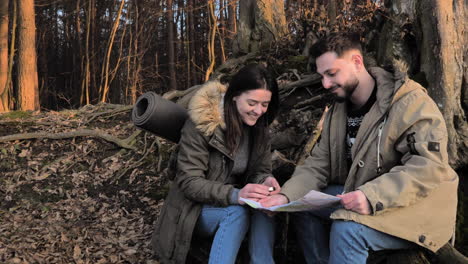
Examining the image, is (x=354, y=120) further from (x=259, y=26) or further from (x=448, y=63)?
(x=259, y=26)

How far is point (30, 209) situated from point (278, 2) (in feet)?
16.9

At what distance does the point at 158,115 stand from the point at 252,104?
2.33ft

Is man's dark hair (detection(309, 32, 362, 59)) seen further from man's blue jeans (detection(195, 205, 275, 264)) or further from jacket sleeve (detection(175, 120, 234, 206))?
man's blue jeans (detection(195, 205, 275, 264))

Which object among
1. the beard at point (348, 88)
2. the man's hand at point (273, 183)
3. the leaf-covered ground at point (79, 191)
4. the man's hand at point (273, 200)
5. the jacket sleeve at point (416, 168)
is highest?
the beard at point (348, 88)

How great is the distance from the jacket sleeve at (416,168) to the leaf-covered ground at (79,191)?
2258 millimetres

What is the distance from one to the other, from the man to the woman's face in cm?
48

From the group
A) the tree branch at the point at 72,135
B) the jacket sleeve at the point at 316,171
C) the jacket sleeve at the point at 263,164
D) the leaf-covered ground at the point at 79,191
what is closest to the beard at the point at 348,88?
the jacket sleeve at the point at 316,171

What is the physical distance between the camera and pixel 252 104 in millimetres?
3062

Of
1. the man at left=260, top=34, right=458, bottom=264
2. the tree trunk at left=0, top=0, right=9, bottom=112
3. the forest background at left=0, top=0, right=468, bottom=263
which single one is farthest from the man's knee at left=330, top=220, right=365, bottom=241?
the tree trunk at left=0, top=0, right=9, bottom=112

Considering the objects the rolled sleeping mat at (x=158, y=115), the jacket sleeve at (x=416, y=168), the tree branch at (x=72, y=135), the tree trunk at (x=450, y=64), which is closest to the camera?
the jacket sleeve at (x=416, y=168)

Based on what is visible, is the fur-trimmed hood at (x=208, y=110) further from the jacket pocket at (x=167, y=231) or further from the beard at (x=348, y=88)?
the beard at (x=348, y=88)

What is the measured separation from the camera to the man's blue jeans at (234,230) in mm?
2756

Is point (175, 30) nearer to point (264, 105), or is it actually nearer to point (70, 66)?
point (70, 66)

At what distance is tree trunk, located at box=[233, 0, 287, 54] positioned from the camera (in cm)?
698
